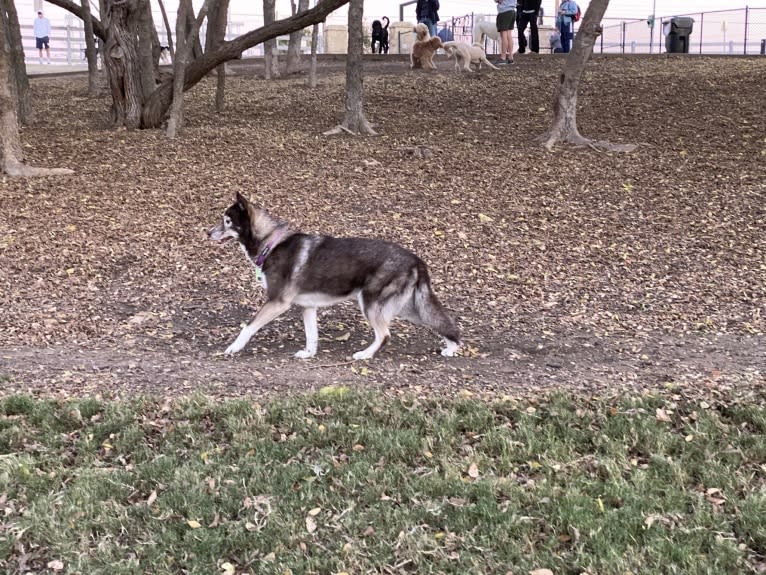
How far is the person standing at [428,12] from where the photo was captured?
2262cm

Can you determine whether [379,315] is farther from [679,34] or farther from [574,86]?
[679,34]

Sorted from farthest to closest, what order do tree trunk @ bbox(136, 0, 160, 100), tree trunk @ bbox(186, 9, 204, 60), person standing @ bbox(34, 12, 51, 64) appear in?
person standing @ bbox(34, 12, 51, 64) < tree trunk @ bbox(136, 0, 160, 100) < tree trunk @ bbox(186, 9, 204, 60)

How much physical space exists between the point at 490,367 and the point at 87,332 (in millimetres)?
3176

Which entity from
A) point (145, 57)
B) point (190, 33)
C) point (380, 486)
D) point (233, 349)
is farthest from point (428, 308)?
point (145, 57)

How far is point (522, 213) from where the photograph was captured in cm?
948

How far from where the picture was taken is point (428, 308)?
5.77 metres

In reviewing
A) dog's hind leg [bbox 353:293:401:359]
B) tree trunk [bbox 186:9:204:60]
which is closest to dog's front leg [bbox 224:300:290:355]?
dog's hind leg [bbox 353:293:401:359]

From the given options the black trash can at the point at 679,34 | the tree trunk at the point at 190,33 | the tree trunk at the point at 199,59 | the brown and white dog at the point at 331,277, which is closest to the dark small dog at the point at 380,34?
the black trash can at the point at 679,34

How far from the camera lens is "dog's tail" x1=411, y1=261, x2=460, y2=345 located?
574 cm

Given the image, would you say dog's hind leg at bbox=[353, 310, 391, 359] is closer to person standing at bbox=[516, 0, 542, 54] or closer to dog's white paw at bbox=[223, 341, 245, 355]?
dog's white paw at bbox=[223, 341, 245, 355]

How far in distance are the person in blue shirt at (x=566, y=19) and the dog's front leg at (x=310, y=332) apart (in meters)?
18.4

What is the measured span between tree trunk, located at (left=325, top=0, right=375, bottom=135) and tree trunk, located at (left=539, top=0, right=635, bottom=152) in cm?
289

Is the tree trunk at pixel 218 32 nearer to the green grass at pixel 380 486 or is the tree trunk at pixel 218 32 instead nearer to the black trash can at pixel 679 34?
the green grass at pixel 380 486

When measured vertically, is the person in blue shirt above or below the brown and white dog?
above
